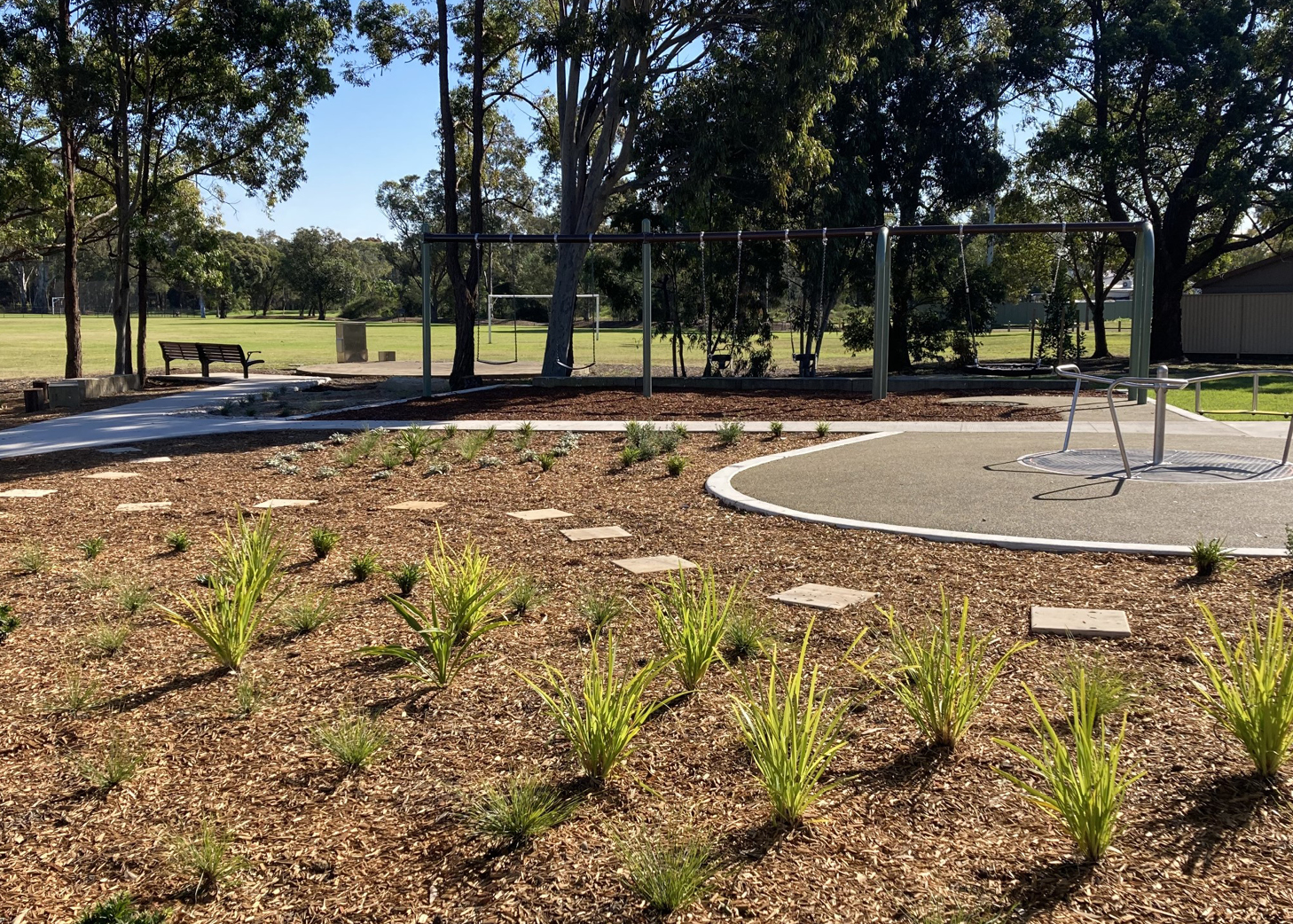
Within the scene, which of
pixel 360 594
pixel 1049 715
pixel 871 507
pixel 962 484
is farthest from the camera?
pixel 962 484

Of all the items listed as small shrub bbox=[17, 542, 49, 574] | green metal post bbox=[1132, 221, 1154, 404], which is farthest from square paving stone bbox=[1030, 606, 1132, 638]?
green metal post bbox=[1132, 221, 1154, 404]

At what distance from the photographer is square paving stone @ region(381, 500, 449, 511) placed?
769cm

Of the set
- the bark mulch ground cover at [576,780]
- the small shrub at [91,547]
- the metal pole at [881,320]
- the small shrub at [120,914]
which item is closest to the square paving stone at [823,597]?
the bark mulch ground cover at [576,780]

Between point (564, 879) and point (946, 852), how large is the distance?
3.46 ft

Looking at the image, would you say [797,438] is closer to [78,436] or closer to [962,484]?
[962,484]

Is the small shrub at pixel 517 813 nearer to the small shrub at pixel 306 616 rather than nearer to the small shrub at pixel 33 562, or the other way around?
the small shrub at pixel 306 616

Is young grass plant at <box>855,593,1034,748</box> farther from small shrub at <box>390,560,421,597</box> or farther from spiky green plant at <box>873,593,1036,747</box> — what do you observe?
small shrub at <box>390,560,421,597</box>

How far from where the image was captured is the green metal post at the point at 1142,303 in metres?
15.4

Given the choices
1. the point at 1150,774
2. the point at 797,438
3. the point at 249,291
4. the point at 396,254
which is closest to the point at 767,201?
the point at 797,438

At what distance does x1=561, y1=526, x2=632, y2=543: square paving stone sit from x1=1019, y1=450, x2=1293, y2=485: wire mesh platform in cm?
412

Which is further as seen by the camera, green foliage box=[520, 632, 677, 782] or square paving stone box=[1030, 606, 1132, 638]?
square paving stone box=[1030, 606, 1132, 638]

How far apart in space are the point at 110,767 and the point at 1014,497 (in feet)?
20.6

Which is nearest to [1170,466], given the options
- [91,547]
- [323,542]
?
[323,542]

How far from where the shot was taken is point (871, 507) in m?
7.50
